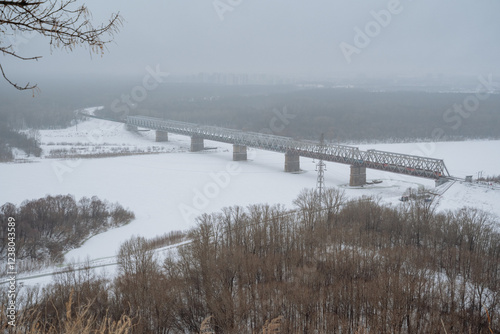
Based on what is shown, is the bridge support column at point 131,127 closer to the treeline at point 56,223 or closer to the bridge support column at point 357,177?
the bridge support column at point 357,177

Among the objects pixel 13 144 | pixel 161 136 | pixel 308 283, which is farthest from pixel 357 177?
pixel 13 144

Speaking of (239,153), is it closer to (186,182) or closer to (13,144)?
(186,182)

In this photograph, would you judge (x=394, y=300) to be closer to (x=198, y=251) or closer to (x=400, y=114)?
(x=198, y=251)

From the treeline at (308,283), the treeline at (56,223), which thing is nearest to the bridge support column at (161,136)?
the treeline at (56,223)

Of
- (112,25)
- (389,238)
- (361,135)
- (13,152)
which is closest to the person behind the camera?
(112,25)

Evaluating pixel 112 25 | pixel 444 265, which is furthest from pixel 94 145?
pixel 112 25
